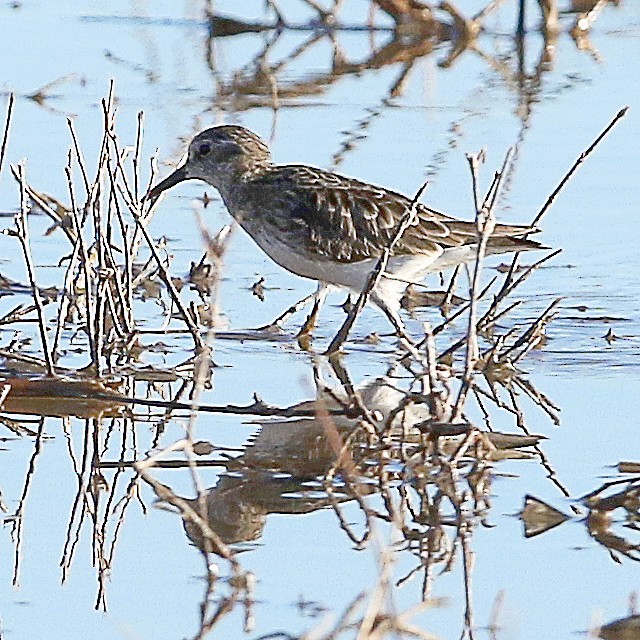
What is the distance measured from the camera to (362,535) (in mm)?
5504

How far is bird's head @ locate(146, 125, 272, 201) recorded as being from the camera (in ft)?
27.0

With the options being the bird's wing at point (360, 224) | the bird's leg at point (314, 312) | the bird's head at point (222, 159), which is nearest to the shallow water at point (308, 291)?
the bird's leg at point (314, 312)

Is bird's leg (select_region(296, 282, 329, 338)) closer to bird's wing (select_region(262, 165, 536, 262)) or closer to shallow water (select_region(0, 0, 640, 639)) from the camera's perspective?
shallow water (select_region(0, 0, 640, 639))

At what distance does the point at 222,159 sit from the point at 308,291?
0.74m

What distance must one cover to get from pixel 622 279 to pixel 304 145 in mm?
2548

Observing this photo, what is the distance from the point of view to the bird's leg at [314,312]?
306 inches

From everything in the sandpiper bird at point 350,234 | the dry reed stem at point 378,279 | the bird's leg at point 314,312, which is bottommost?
the dry reed stem at point 378,279

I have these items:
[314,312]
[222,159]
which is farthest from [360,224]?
[222,159]

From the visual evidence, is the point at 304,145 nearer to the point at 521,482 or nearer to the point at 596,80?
the point at 596,80

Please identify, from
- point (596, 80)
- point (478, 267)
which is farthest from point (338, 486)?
point (596, 80)

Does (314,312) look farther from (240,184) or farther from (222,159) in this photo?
(222,159)

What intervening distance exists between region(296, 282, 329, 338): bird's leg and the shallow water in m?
0.07

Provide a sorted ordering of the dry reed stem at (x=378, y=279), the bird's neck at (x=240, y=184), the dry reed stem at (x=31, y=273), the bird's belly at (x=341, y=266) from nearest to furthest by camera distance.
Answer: the dry reed stem at (x=378, y=279), the dry reed stem at (x=31, y=273), the bird's belly at (x=341, y=266), the bird's neck at (x=240, y=184)

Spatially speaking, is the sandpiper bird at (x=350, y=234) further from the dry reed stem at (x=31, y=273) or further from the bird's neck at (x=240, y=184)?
the dry reed stem at (x=31, y=273)
